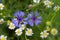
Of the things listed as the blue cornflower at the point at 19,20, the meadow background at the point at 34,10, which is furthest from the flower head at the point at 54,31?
the blue cornflower at the point at 19,20

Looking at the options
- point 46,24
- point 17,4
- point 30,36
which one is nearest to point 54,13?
point 46,24

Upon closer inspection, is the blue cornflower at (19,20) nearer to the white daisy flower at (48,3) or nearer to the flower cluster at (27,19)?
the flower cluster at (27,19)

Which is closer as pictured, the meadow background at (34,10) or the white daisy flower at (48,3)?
the meadow background at (34,10)

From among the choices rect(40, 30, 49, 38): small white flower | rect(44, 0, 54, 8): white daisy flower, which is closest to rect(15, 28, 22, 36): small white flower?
rect(40, 30, 49, 38): small white flower

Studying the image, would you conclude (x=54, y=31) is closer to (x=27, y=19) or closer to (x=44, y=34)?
(x=44, y=34)

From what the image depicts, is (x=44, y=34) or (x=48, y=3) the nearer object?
(x=44, y=34)

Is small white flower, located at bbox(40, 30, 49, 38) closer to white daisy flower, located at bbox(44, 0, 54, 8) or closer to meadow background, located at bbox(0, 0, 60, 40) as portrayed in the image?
meadow background, located at bbox(0, 0, 60, 40)

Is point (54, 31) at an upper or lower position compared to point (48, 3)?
lower

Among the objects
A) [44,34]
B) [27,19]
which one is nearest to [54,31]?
[44,34]

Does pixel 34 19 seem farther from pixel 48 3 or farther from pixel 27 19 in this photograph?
pixel 48 3

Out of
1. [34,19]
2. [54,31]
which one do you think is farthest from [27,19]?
[54,31]

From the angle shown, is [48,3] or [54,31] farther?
[48,3]
